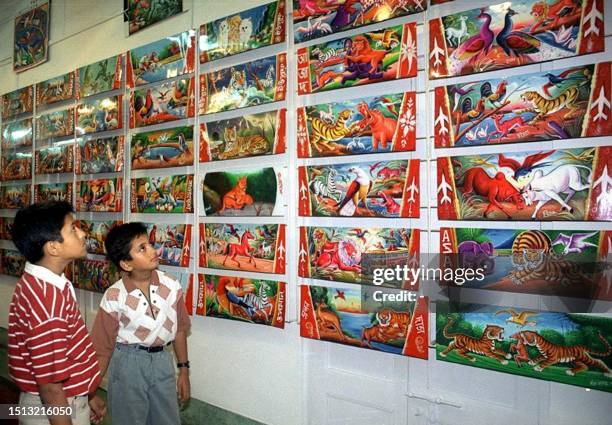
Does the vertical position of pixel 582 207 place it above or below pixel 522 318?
above

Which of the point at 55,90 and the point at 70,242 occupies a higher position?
the point at 55,90

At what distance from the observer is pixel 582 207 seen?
157 centimetres

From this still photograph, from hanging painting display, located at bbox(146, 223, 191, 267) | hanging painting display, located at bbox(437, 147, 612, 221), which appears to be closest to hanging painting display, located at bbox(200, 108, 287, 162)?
hanging painting display, located at bbox(146, 223, 191, 267)

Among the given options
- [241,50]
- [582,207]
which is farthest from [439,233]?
[241,50]

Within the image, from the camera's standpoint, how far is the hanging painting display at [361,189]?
1928 millimetres

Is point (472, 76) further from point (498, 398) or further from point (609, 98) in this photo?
→ point (498, 398)

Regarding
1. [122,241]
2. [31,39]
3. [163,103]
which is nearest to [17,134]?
[31,39]

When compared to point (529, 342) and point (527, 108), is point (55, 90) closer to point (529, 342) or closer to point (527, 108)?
point (527, 108)

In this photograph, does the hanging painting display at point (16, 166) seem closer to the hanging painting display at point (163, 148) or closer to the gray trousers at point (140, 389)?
the hanging painting display at point (163, 148)

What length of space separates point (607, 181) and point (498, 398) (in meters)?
0.91

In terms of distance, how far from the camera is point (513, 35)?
1.69 m

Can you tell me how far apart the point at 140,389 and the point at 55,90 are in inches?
115

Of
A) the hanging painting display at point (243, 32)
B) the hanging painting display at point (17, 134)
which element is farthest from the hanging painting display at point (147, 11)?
the hanging painting display at point (17, 134)

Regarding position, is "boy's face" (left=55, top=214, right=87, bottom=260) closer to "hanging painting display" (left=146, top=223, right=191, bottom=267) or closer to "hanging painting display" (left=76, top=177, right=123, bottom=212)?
"hanging painting display" (left=146, top=223, right=191, bottom=267)
